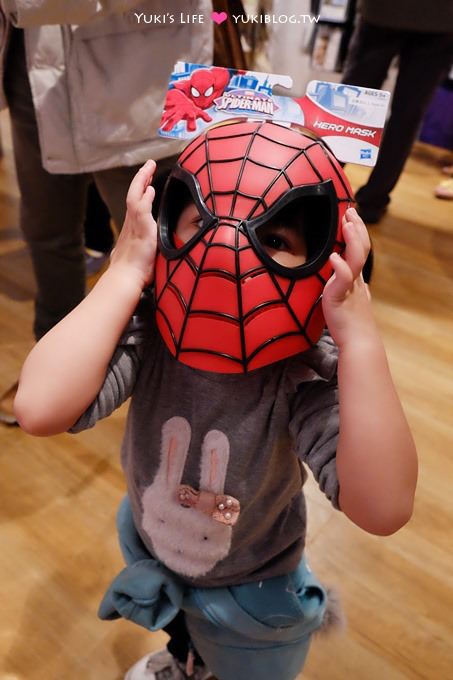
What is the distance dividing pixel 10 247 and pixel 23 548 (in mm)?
1099

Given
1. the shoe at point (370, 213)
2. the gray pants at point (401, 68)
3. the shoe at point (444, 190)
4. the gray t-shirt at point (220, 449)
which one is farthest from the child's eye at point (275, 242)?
the shoe at point (444, 190)

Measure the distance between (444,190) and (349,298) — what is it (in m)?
2.16

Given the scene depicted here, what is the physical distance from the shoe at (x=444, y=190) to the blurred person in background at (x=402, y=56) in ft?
1.37

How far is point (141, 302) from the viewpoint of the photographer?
25.0 inches

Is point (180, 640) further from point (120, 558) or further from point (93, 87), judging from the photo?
point (93, 87)

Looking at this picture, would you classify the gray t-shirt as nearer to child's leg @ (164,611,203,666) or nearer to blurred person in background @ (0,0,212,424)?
child's leg @ (164,611,203,666)

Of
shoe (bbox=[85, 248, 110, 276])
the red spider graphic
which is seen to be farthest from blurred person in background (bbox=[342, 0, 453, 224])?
the red spider graphic

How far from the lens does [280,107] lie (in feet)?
1.90

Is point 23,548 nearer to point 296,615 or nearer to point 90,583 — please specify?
point 90,583

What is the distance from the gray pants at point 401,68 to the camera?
71.2 inches

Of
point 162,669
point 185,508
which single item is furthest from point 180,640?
point 185,508

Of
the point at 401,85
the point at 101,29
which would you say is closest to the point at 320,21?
the point at 401,85

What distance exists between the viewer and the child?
0.51 m

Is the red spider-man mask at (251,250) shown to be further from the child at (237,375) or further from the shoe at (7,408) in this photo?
the shoe at (7,408)
